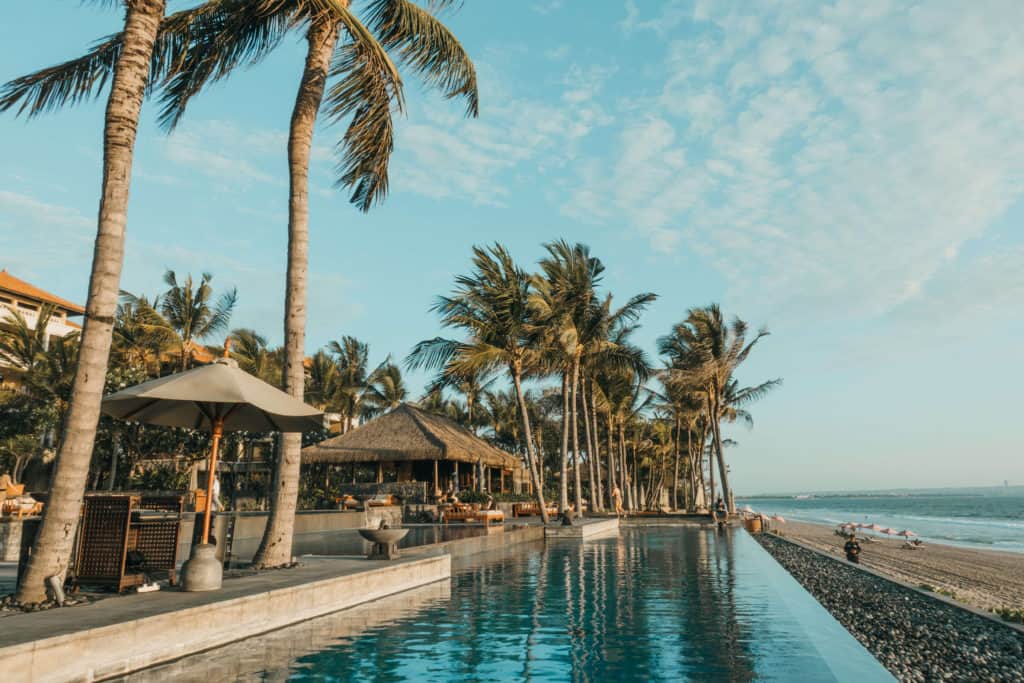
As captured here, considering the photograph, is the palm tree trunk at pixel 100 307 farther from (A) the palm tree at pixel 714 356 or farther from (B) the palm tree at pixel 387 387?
(B) the palm tree at pixel 387 387

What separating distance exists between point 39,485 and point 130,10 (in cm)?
3059

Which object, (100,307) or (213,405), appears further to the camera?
(213,405)

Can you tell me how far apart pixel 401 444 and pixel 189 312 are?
41.0ft

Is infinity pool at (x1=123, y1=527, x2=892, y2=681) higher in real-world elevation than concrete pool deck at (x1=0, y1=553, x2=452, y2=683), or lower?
lower

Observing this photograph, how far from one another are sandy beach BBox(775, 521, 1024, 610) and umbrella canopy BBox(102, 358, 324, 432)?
12071 millimetres

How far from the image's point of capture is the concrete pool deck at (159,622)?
4.04m

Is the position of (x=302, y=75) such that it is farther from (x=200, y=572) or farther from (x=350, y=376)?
(x=350, y=376)

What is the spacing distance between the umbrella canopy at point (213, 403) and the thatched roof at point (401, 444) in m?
18.3

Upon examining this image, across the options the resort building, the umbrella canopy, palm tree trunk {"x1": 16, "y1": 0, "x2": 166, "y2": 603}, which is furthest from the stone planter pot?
the resort building

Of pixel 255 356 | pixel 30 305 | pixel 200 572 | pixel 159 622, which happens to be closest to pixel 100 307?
pixel 200 572

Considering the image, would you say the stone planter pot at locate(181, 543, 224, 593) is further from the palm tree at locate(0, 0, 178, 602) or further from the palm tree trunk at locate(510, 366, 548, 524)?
the palm tree trunk at locate(510, 366, 548, 524)

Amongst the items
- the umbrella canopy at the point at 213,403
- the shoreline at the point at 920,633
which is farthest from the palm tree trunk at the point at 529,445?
the umbrella canopy at the point at 213,403

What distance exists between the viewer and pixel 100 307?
5988 millimetres

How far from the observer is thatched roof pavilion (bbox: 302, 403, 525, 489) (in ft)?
86.0
